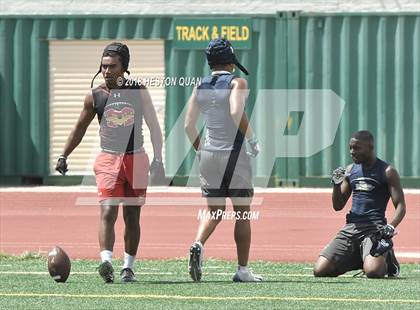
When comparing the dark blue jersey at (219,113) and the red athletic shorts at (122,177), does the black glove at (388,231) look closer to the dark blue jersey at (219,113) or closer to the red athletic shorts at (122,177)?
the dark blue jersey at (219,113)

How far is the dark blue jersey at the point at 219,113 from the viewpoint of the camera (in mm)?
10484

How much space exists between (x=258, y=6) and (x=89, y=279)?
12.9m

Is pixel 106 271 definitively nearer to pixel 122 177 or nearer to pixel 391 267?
pixel 122 177

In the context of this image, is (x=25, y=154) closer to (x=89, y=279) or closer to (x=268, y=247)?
(x=268, y=247)

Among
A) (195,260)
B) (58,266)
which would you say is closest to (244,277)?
(195,260)

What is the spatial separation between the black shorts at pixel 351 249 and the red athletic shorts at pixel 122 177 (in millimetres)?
1984

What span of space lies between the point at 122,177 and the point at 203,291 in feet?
4.39

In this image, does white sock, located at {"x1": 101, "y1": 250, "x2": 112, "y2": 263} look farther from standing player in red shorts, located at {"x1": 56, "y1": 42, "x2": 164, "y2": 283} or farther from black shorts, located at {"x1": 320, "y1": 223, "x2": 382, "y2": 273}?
black shorts, located at {"x1": 320, "y1": 223, "x2": 382, "y2": 273}

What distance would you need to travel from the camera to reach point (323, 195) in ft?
68.5

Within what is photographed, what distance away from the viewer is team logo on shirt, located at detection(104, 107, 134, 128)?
10430 millimetres

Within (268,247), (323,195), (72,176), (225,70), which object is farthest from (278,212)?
(225,70)

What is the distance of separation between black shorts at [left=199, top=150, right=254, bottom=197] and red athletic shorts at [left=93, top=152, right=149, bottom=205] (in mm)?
498

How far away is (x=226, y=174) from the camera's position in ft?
34.1

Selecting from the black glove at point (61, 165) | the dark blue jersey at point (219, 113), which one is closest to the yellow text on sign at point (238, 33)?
the dark blue jersey at point (219, 113)
